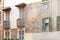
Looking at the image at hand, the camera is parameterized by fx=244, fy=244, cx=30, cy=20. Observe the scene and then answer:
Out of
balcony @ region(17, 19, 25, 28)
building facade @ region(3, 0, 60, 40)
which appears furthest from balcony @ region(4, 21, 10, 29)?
balcony @ region(17, 19, 25, 28)

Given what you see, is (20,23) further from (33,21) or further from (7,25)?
(7,25)

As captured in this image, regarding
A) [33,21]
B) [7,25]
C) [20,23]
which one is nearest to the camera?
[33,21]

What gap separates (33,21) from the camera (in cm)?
2381

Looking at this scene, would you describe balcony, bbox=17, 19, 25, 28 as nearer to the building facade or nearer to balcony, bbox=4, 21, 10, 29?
the building facade

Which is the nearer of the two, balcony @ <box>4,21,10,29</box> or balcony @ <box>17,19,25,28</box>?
balcony @ <box>17,19,25,28</box>

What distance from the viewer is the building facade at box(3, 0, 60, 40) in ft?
72.7

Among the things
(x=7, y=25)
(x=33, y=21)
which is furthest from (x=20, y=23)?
(x=7, y=25)

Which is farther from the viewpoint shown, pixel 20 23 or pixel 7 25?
pixel 7 25

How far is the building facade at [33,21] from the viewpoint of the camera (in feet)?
72.7

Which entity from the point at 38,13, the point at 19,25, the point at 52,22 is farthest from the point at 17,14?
the point at 52,22

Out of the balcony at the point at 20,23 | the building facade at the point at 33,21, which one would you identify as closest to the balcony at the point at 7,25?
the building facade at the point at 33,21

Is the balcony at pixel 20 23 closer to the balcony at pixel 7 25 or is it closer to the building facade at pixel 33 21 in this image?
the building facade at pixel 33 21

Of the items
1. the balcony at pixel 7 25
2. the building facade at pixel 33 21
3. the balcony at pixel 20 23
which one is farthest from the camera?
the balcony at pixel 7 25

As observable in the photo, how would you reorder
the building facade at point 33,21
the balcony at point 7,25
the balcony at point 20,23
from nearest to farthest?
the building facade at point 33,21 < the balcony at point 20,23 < the balcony at point 7,25
